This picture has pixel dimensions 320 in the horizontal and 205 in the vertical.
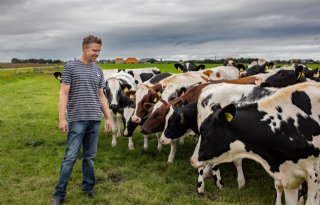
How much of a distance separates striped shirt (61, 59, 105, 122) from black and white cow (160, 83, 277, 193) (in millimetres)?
2062

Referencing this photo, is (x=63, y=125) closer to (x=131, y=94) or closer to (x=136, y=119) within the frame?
(x=136, y=119)

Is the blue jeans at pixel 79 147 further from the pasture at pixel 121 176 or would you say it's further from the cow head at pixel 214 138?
the cow head at pixel 214 138

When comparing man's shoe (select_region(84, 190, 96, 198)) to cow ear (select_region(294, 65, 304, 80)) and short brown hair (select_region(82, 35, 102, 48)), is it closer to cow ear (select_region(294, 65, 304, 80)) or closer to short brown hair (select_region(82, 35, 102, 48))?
short brown hair (select_region(82, 35, 102, 48))

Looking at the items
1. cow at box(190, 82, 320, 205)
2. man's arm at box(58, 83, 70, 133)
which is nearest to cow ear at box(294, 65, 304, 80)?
cow at box(190, 82, 320, 205)

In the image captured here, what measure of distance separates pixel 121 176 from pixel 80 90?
2.78 metres

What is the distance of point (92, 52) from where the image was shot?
6164 mm

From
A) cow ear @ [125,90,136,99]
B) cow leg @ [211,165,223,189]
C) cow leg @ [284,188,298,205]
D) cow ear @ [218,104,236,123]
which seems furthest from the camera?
cow ear @ [125,90,136,99]

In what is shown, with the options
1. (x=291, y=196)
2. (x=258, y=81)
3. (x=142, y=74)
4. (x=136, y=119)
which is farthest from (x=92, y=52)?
(x=142, y=74)

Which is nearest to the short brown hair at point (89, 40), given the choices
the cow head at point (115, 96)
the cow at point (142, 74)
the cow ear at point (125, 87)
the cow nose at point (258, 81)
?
the cow nose at point (258, 81)

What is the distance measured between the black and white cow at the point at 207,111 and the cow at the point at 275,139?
1725 mm

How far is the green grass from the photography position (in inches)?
273

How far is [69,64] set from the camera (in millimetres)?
6180

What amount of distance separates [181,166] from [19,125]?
765 centimetres

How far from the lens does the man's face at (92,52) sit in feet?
20.1
